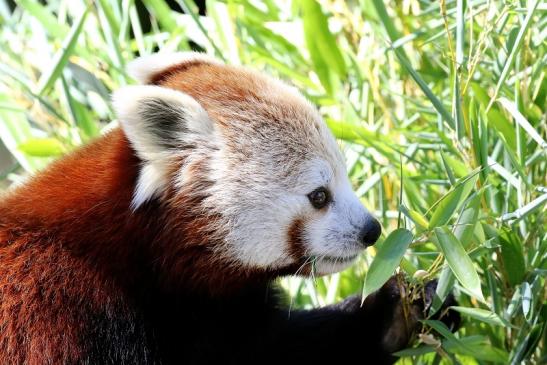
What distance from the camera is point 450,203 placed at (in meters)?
2.48

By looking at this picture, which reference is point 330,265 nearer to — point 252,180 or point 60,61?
point 252,180

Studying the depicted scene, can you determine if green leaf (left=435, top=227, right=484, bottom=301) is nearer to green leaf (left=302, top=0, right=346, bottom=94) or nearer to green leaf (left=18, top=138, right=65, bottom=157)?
green leaf (left=302, top=0, right=346, bottom=94)

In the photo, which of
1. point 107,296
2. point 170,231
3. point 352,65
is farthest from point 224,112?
point 352,65

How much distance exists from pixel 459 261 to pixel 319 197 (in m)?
0.43

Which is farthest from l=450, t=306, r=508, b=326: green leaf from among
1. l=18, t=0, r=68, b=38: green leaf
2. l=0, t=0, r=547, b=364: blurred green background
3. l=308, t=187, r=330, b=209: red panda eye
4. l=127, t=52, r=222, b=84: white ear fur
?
l=18, t=0, r=68, b=38: green leaf

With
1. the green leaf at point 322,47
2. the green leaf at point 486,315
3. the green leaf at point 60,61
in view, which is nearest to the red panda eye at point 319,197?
the green leaf at point 486,315

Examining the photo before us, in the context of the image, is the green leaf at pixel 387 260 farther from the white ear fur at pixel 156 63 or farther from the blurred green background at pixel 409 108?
the white ear fur at pixel 156 63

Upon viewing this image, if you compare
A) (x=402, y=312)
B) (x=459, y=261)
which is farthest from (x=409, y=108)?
(x=459, y=261)

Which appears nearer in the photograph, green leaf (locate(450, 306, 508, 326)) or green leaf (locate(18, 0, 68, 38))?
green leaf (locate(450, 306, 508, 326))

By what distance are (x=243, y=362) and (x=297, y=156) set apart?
0.62m

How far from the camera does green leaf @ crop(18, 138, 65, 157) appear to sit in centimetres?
342

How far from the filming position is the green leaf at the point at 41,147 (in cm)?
342

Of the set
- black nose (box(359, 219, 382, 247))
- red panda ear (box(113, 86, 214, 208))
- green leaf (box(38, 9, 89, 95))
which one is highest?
green leaf (box(38, 9, 89, 95))

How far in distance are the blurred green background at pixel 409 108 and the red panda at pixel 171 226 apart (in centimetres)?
27
